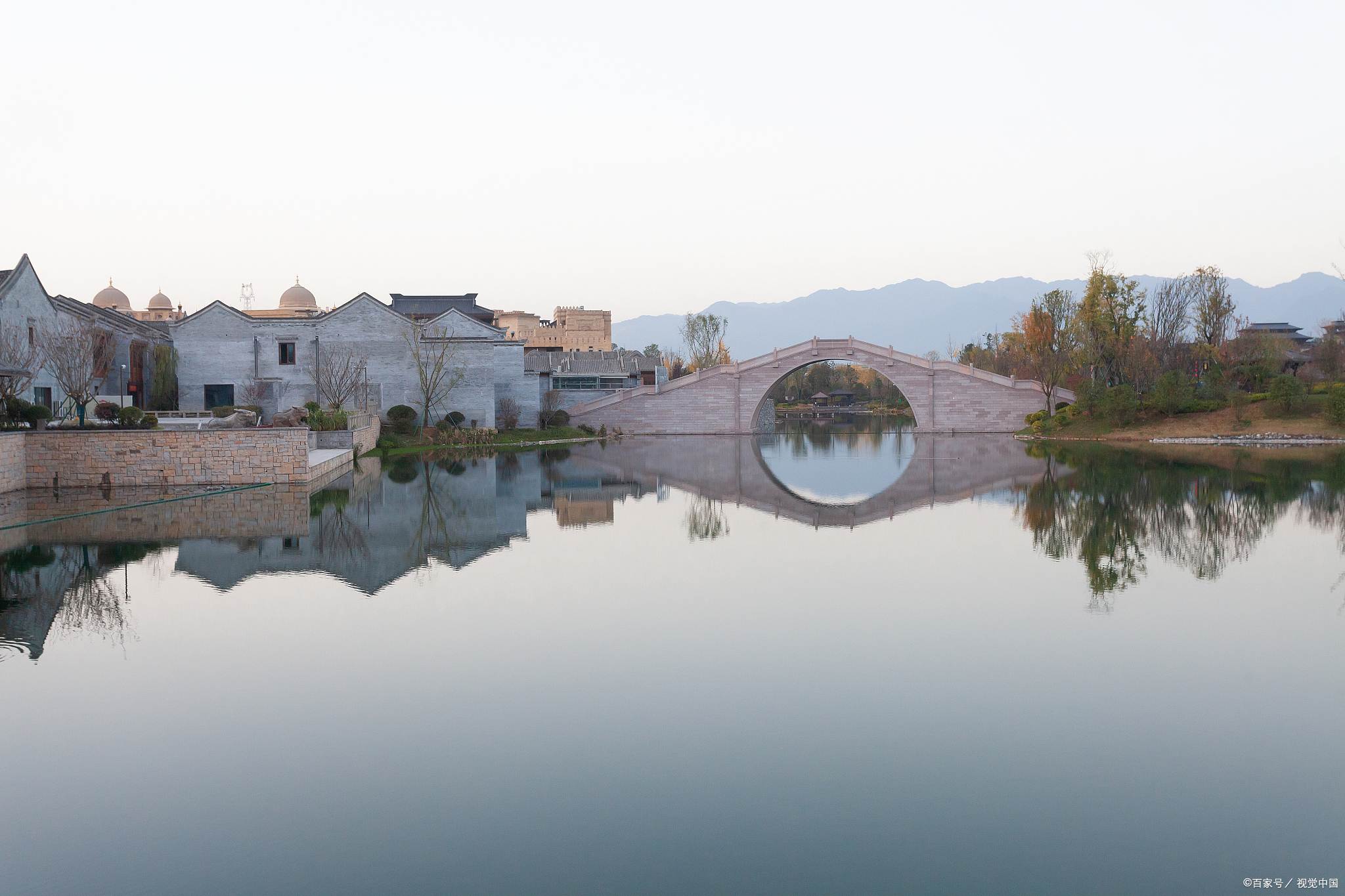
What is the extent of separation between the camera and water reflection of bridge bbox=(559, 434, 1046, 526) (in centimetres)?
2055

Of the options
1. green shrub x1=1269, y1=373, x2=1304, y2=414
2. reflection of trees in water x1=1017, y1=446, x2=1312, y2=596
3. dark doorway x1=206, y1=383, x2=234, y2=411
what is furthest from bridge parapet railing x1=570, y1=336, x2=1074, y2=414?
reflection of trees in water x1=1017, y1=446, x2=1312, y2=596

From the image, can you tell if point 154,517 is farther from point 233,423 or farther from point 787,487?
point 787,487

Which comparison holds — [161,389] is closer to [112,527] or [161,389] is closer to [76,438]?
[76,438]

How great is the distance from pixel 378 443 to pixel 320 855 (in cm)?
3398

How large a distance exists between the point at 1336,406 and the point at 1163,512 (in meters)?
24.5

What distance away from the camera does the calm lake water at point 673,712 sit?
5102mm

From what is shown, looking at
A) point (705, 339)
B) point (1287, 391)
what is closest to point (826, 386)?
point (705, 339)

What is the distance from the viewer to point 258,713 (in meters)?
7.30

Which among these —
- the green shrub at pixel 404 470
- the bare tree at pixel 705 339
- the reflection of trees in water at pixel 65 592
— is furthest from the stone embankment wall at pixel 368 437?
the bare tree at pixel 705 339

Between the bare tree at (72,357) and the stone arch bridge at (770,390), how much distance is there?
2574cm

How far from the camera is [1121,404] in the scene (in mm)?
41531

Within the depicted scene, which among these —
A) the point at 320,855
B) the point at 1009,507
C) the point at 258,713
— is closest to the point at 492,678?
the point at 258,713

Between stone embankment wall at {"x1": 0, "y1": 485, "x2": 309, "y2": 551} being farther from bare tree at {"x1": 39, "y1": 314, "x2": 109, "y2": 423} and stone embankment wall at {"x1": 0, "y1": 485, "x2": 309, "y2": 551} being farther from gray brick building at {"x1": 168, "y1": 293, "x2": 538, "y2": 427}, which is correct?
gray brick building at {"x1": 168, "y1": 293, "x2": 538, "y2": 427}

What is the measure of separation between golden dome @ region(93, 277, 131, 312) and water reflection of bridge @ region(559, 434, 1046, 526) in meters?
36.8
